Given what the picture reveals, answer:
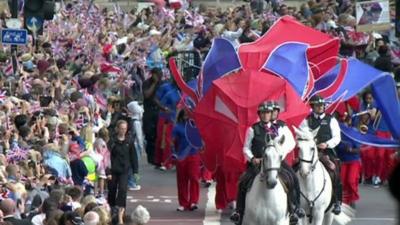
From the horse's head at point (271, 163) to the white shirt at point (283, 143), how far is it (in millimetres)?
111

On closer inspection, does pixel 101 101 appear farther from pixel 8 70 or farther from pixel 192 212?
pixel 192 212

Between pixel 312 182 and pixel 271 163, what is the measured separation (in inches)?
82.9

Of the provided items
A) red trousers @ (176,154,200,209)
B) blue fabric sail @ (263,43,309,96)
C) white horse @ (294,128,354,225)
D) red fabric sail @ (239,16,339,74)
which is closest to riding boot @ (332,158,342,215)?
white horse @ (294,128,354,225)

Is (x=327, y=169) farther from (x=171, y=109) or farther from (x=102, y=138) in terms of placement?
(x=171, y=109)

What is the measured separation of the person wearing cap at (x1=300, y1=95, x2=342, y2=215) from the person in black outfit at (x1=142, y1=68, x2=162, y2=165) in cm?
854

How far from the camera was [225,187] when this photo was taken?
66.8 feet

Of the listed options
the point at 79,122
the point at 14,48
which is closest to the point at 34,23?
the point at 14,48

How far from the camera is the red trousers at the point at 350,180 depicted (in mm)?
21672

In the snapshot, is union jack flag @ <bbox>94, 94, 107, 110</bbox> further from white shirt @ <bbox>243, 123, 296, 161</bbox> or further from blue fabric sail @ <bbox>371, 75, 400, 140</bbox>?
white shirt @ <bbox>243, 123, 296, 161</bbox>

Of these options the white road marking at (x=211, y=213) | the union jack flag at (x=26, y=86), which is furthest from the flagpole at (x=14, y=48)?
the white road marking at (x=211, y=213)

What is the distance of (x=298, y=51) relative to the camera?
67.2ft

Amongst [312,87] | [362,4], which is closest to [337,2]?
[362,4]

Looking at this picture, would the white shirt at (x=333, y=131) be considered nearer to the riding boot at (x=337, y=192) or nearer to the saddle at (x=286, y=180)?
the riding boot at (x=337, y=192)

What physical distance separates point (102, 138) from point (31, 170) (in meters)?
4.21
